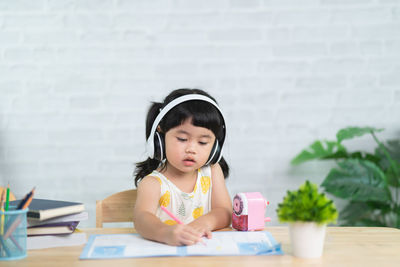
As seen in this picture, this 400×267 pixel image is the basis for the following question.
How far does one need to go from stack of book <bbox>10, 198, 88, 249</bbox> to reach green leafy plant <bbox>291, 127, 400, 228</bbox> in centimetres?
143

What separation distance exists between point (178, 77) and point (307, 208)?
1657mm

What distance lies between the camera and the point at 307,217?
937 millimetres

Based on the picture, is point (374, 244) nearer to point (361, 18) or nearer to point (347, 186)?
point (347, 186)

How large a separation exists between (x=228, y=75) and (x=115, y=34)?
→ 26.4 inches

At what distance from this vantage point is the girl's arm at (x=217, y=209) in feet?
4.11

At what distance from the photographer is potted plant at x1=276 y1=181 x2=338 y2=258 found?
36.9 inches

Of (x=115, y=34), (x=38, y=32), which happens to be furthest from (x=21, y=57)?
(x=115, y=34)

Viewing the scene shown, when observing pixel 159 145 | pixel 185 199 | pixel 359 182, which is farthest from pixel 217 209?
pixel 359 182

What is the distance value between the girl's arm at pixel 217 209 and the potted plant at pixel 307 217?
0.25 m

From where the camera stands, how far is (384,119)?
2.56 metres

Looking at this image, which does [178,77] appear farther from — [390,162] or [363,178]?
[390,162]

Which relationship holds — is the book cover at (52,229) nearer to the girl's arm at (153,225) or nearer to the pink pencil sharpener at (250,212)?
the girl's arm at (153,225)

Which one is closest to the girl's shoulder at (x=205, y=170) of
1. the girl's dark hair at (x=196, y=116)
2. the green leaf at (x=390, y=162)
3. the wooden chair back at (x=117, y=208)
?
the girl's dark hair at (x=196, y=116)

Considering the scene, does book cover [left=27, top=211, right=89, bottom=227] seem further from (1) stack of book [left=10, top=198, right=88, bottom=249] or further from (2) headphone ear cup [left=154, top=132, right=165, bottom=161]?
(2) headphone ear cup [left=154, top=132, right=165, bottom=161]
